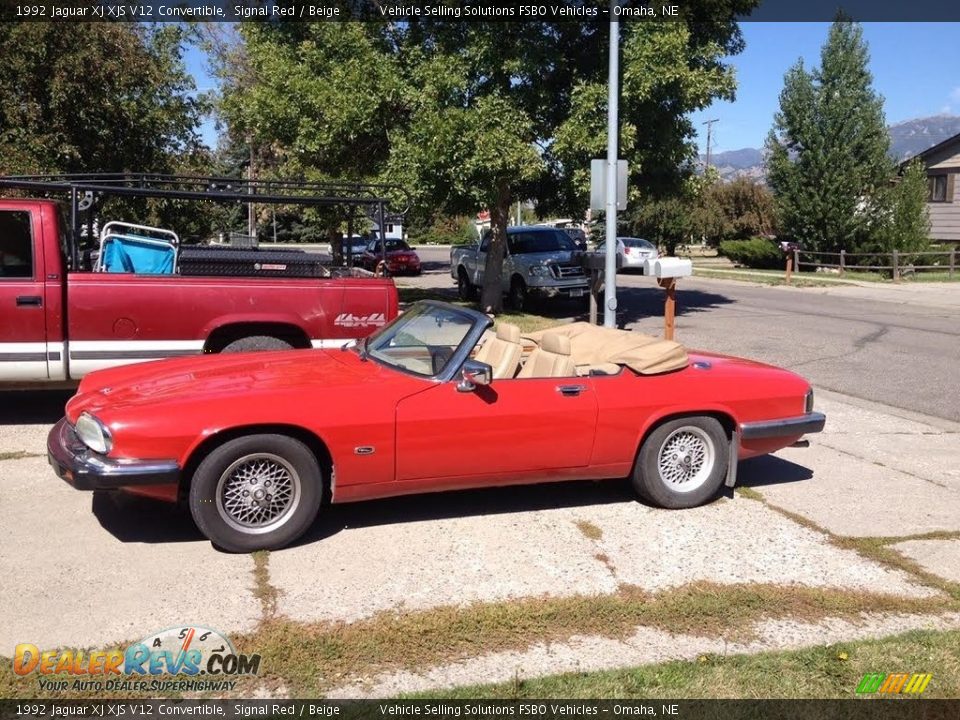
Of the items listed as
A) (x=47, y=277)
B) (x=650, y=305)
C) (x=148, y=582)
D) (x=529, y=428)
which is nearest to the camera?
(x=148, y=582)

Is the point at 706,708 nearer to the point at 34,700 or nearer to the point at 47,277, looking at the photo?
the point at 34,700

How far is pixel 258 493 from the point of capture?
471 cm

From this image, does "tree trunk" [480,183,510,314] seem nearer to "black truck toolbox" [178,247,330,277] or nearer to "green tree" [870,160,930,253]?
"black truck toolbox" [178,247,330,277]

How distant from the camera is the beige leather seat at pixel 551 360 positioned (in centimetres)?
548

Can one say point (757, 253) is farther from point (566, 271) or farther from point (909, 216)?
point (566, 271)

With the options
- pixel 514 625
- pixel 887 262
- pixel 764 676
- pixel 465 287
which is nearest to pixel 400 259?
pixel 465 287

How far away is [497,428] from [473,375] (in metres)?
0.38

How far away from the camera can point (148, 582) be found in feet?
14.4

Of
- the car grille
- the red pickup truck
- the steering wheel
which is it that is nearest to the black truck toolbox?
the red pickup truck

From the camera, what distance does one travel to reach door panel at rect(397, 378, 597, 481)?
16.3 ft

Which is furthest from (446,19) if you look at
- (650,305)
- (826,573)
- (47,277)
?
(826,573)

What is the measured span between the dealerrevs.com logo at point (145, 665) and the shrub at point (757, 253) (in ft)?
113

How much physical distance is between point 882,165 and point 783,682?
103 feet

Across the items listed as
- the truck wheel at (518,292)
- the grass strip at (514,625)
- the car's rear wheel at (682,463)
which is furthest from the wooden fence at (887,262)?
the grass strip at (514,625)
